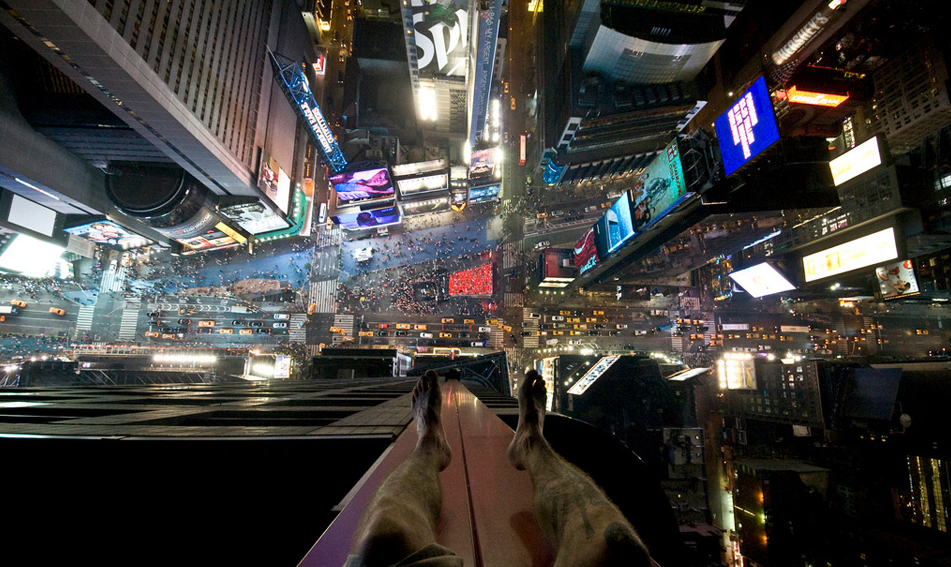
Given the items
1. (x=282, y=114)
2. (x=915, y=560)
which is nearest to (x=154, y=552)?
(x=915, y=560)

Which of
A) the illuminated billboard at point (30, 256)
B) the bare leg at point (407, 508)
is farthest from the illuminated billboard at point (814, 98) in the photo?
the illuminated billboard at point (30, 256)

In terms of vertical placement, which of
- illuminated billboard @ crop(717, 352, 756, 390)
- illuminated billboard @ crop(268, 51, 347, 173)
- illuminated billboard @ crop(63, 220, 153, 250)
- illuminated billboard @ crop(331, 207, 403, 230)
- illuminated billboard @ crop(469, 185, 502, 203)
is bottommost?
illuminated billboard @ crop(717, 352, 756, 390)

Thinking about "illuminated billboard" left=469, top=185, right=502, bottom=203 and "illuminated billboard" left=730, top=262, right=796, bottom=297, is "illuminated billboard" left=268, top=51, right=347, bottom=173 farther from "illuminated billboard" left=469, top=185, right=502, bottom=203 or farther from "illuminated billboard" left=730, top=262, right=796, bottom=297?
"illuminated billboard" left=730, top=262, right=796, bottom=297

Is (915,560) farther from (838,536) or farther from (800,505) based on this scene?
(800,505)

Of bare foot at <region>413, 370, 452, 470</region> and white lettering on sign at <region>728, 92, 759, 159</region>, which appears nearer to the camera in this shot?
bare foot at <region>413, 370, 452, 470</region>

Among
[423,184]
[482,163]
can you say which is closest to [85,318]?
[423,184]

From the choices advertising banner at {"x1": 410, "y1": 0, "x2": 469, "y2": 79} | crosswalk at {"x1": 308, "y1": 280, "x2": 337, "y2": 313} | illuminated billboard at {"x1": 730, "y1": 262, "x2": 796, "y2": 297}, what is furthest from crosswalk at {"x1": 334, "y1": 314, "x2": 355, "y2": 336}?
illuminated billboard at {"x1": 730, "y1": 262, "x2": 796, "y2": 297}
